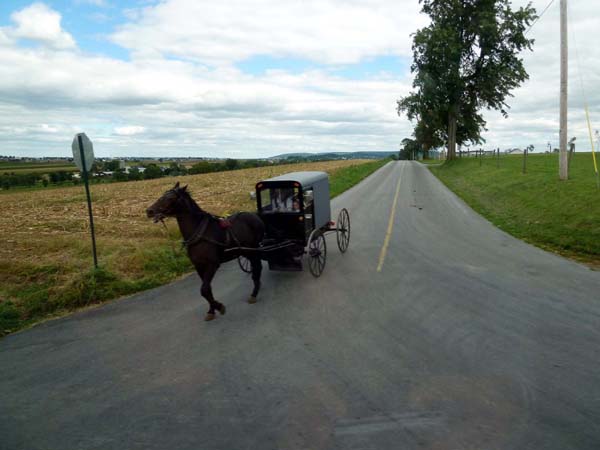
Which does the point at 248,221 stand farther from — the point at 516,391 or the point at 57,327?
the point at 516,391

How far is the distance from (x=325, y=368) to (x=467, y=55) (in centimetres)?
4476

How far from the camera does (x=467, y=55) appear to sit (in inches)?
1657

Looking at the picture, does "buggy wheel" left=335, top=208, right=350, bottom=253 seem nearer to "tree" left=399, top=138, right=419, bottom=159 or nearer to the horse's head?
the horse's head

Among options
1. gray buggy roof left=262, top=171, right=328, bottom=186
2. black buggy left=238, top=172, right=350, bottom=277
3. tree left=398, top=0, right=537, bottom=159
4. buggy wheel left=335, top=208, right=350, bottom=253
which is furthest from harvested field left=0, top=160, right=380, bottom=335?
tree left=398, top=0, right=537, bottom=159

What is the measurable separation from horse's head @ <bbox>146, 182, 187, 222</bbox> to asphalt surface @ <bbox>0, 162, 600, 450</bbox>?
6.06ft

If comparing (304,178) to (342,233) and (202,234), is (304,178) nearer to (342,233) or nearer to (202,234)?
(342,233)

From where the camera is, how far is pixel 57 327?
22.9ft

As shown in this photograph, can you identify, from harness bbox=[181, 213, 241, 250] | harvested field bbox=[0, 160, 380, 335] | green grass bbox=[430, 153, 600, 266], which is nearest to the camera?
harness bbox=[181, 213, 241, 250]

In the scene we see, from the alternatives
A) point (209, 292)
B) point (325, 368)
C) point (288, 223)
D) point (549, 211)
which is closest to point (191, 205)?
point (209, 292)

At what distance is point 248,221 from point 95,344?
11.3 feet

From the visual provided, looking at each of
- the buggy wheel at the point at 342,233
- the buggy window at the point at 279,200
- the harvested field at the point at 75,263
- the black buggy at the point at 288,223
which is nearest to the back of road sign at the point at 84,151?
the harvested field at the point at 75,263

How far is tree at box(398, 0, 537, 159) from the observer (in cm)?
3888

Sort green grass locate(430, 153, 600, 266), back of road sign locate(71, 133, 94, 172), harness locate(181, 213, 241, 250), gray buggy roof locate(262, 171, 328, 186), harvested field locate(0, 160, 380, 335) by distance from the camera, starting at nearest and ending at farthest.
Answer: harness locate(181, 213, 241, 250) → harvested field locate(0, 160, 380, 335) → back of road sign locate(71, 133, 94, 172) → gray buggy roof locate(262, 171, 328, 186) → green grass locate(430, 153, 600, 266)

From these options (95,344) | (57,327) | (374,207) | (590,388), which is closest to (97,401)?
(95,344)
